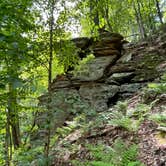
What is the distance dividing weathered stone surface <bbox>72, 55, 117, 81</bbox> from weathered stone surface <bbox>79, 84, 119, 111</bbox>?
420mm

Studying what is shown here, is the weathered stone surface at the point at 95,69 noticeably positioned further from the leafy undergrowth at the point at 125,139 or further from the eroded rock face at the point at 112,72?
the leafy undergrowth at the point at 125,139

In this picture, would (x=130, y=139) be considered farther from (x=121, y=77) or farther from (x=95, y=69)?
(x=95, y=69)

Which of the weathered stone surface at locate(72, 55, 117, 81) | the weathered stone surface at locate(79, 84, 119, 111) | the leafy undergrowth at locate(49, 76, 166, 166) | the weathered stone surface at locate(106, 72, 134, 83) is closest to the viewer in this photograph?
the leafy undergrowth at locate(49, 76, 166, 166)

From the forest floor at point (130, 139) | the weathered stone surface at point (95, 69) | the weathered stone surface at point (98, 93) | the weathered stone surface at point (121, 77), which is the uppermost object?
the weathered stone surface at point (95, 69)

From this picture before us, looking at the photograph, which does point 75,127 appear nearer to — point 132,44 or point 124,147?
point 124,147

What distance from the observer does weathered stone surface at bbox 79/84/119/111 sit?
8609 mm

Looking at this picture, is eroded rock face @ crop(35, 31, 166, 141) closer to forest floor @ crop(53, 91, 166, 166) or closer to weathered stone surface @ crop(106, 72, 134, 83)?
weathered stone surface @ crop(106, 72, 134, 83)

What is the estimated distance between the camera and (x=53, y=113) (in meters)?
5.27

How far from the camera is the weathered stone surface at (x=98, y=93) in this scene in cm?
861

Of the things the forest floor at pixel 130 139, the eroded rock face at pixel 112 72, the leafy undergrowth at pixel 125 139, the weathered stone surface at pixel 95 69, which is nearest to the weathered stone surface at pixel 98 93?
the eroded rock face at pixel 112 72

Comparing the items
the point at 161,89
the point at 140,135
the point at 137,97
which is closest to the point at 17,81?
the point at 140,135

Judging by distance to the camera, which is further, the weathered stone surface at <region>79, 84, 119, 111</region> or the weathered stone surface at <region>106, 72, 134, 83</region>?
the weathered stone surface at <region>106, 72, 134, 83</region>

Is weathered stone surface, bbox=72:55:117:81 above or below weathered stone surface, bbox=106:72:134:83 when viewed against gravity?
above

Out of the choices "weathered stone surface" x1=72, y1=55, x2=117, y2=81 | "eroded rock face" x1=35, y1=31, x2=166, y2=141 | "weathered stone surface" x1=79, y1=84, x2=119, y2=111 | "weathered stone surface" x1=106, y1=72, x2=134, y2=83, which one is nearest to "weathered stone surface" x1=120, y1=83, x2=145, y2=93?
"eroded rock face" x1=35, y1=31, x2=166, y2=141
